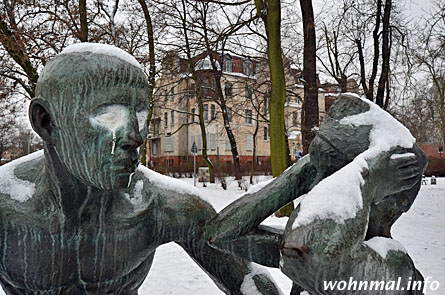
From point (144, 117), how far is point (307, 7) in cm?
877

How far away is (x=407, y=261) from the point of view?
107 cm

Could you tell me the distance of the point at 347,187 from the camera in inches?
38.0

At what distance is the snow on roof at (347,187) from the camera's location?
0.92 metres

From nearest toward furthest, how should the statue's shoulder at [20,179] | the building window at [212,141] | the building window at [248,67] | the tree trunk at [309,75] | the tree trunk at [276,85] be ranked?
the statue's shoulder at [20,179] → the tree trunk at [276,85] → the tree trunk at [309,75] → the building window at [248,67] → the building window at [212,141]

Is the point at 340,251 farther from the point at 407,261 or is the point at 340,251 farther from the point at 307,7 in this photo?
the point at 307,7

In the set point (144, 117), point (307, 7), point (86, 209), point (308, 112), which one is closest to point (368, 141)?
point (144, 117)

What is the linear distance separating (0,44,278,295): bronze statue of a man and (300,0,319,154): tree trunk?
23.5ft

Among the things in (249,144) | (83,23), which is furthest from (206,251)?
(249,144)

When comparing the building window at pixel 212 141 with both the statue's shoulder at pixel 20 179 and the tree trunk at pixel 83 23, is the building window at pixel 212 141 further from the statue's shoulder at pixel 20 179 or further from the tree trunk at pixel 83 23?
the statue's shoulder at pixel 20 179

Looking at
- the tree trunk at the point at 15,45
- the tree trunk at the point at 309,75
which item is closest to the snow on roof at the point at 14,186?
the tree trunk at the point at 15,45

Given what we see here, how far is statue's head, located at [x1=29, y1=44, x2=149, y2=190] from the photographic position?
104 centimetres

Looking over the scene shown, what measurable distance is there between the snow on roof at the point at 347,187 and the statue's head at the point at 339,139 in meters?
0.04

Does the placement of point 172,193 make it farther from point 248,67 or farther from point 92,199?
point 248,67

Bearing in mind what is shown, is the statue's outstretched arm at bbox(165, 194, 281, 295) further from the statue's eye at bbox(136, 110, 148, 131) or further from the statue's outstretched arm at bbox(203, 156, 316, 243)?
the statue's eye at bbox(136, 110, 148, 131)
